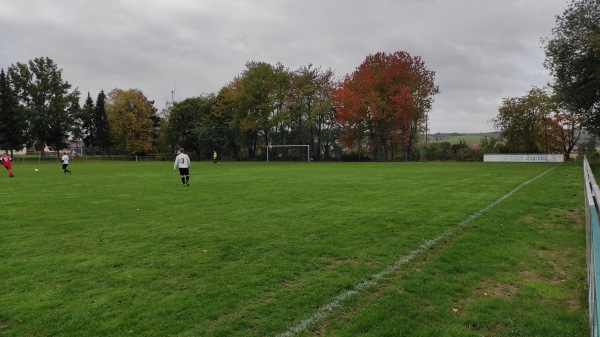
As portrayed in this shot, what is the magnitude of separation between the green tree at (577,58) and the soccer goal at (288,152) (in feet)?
103

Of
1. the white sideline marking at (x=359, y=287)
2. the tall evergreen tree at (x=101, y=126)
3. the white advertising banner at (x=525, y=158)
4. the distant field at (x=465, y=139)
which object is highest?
the tall evergreen tree at (x=101, y=126)

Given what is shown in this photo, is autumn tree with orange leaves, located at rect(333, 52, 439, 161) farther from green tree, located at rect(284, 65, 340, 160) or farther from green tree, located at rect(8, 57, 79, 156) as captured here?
green tree, located at rect(8, 57, 79, 156)

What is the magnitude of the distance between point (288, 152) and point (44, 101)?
46527 millimetres

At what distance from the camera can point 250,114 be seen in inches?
2265

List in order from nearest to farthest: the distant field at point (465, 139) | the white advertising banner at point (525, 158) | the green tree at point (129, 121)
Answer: the white advertising banner at point (525, 158) < the distant field at point (465, 139) < the green tree at point (129, 121)

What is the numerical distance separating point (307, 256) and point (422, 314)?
92.0 inches

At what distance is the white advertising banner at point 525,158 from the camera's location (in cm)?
4334

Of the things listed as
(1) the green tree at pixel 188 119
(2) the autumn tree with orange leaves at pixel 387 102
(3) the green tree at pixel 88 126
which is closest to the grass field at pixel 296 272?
(2) the autumn tree with orange leaves at pixel 387 102

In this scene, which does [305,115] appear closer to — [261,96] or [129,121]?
[261,96]

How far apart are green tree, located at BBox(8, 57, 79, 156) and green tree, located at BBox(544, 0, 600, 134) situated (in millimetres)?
72678

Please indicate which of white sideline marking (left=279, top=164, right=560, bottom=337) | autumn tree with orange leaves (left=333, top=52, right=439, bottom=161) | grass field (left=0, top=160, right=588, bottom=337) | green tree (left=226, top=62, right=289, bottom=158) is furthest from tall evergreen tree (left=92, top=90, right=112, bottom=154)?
white sideline marking (left=279, top=164, right=560, bottom=337)

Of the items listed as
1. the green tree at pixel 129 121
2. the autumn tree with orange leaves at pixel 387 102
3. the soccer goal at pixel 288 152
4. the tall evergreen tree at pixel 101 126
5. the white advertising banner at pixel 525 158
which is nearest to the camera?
the white advertising banner at pixel 525 158


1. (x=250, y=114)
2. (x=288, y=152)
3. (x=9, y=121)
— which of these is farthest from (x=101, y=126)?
(x=288, y=152)

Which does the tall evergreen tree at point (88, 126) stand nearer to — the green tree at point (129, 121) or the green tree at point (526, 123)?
the green tree at point (129, 121)
